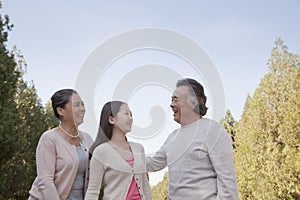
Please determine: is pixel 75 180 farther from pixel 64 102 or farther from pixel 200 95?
pixel 200 95

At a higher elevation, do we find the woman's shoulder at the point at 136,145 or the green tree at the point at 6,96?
the green tree at the point at 6,96

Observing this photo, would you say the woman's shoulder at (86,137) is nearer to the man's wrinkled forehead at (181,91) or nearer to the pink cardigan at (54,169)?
the pink cardigan at (54,169)

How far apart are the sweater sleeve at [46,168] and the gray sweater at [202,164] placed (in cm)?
107

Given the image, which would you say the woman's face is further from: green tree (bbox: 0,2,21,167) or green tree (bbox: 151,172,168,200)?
green tree (bbox: 151,172,168,200)

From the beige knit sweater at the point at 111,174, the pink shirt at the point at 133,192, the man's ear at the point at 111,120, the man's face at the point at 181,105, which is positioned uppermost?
the man's face at the point at 181,105

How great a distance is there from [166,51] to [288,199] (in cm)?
1944

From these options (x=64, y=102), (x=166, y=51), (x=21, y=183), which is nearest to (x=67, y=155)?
(x=64, y=102)

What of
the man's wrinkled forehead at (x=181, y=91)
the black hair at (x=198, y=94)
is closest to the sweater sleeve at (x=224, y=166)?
the black hair at (x=198, y=94)

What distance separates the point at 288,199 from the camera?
843 inches

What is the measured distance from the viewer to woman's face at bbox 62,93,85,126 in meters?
4.28

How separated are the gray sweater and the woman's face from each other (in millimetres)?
996

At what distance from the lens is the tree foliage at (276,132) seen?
19784 millimetres

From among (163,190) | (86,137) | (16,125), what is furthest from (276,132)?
(163,190)

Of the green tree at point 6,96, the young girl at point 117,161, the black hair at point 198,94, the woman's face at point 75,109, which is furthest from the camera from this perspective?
the green tree at point 6,96
